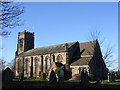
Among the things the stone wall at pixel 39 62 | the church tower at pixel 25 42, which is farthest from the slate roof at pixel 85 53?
the church tower at pixel 25 42

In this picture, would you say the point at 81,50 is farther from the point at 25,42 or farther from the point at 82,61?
the point at 25,42

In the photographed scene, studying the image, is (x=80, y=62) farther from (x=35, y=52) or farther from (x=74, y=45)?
(x=35, y=52)

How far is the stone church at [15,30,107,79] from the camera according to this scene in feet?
146

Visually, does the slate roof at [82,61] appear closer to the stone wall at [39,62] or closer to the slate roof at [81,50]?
the slate roof at [81,50]

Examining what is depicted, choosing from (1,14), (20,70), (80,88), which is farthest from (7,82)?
(20,70)

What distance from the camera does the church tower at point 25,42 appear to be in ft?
224

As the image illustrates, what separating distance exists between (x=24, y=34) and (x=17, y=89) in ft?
165

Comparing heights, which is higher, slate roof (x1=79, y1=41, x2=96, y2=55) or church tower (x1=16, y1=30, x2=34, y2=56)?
church tower (x1=16, y1=30, x2=34, y2=56)

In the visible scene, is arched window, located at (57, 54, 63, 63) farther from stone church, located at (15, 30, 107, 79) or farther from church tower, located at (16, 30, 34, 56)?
church tower, located at (16, 30, 34, 56)

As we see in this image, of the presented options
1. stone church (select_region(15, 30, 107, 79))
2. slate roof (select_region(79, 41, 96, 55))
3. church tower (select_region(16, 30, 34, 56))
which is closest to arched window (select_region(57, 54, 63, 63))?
stone church (select_region(15, 30, 107, 79))

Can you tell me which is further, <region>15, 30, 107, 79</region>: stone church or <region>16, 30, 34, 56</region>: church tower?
<region>16, 30, 34, 56</region>: church tower

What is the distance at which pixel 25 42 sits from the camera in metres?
68.3

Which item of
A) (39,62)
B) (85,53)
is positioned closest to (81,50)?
(85,53)

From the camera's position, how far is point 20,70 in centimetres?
6481
